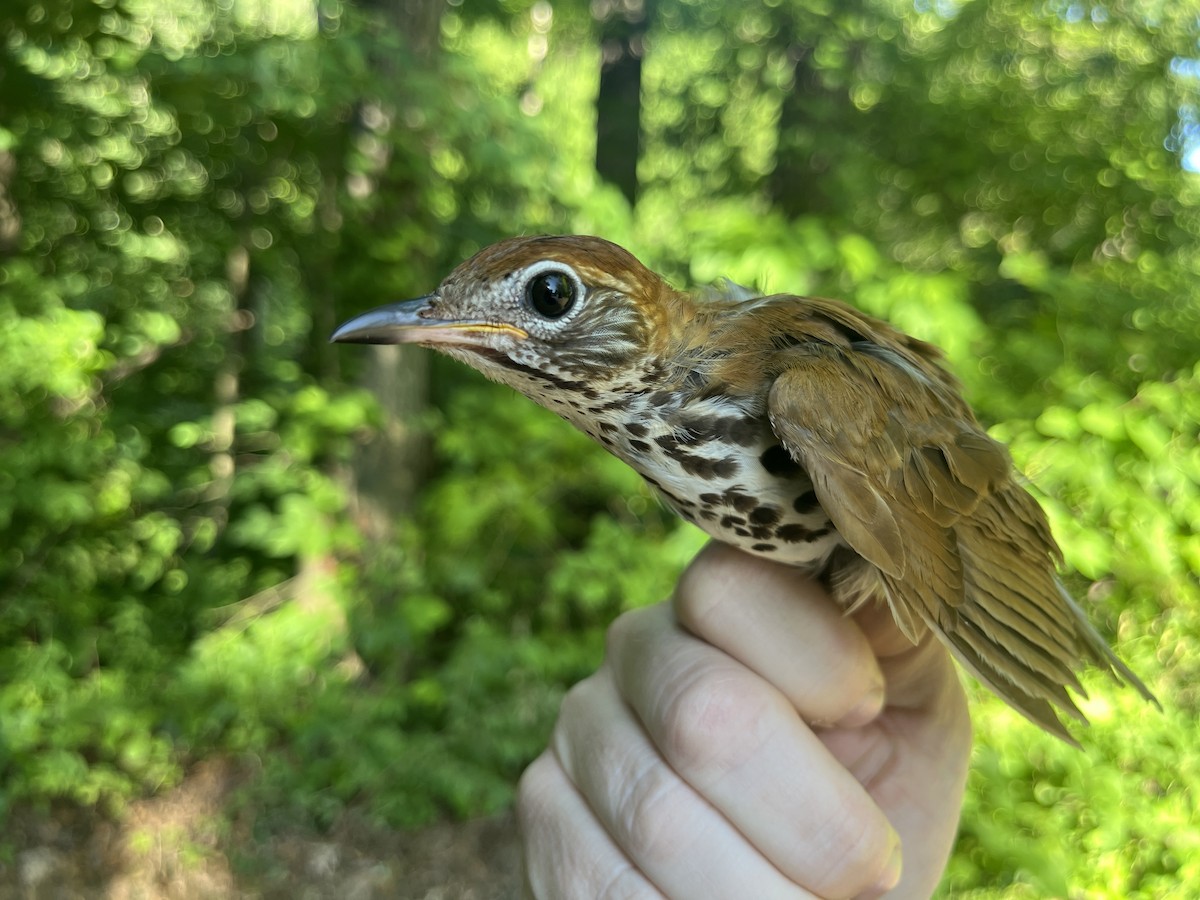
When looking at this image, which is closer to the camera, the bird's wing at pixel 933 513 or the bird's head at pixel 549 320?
the bird's wing at pixel 933 513

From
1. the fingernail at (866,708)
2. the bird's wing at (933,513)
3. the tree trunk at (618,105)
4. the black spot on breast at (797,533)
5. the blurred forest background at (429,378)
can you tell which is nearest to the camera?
the bird's wing at (933,513)

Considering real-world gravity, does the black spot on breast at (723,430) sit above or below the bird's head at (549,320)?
below

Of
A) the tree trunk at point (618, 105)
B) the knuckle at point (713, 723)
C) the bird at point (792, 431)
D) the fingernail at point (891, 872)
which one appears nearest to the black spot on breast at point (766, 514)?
the bird at point (792, 431)

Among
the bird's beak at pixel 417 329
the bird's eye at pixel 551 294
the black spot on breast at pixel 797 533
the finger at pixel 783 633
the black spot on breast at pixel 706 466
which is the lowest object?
the finger at pixel 783 633

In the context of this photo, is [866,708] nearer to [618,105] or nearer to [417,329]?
[417,329]

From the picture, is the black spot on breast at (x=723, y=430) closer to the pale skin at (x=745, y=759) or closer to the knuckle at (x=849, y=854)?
the pale skin at (x=745, y=759)

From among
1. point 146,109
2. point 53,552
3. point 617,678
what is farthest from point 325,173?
point 617,678

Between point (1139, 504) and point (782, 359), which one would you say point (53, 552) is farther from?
point (1139, 504)
